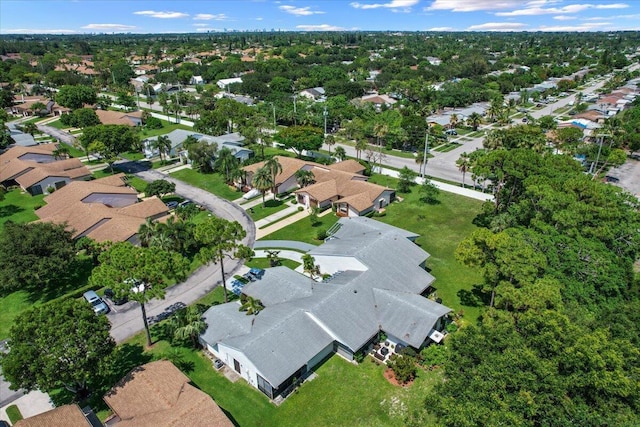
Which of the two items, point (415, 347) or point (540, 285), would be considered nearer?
point (540, 285)

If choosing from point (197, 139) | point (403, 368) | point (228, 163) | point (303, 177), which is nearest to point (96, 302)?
point (403, 368)

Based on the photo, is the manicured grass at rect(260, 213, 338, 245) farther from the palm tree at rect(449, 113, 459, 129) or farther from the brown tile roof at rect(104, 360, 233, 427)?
the palm tree at rect(449, 113, 459, 129)

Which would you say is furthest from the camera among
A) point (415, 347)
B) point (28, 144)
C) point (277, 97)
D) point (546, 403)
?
point (277, 97)

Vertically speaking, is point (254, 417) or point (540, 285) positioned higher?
point (540, 285)

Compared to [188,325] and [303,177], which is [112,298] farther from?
[303,177]

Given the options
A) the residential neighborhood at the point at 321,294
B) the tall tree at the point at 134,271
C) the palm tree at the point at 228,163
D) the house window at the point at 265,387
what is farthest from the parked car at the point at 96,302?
the palm tree at the point at 228,163

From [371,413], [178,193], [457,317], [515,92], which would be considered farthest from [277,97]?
[371,413]

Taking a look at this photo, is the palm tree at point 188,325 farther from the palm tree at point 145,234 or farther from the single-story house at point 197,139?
the single-story house at point 197,139

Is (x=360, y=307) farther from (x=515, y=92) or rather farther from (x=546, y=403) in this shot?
(x=515, y=92)
